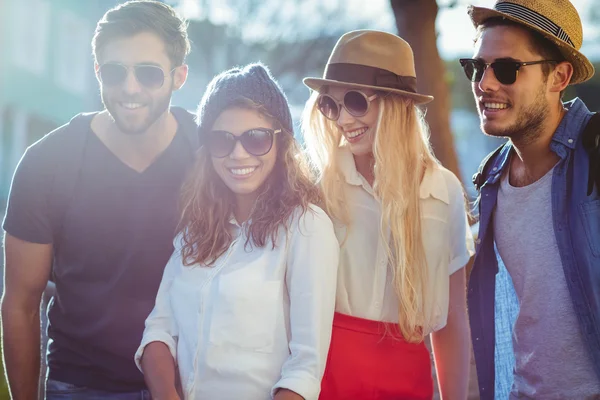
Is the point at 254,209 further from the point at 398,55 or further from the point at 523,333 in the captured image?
the point at 523,333

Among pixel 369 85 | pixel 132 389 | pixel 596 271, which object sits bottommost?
pixel 132 389

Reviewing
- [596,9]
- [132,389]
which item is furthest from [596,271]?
[596,9]

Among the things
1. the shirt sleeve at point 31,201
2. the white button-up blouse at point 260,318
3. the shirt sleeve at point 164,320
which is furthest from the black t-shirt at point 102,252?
the white button-up blouse at point 260,318

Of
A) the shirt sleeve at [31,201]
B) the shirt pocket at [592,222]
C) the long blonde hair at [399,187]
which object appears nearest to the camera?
the shirt pocket at [592,222]

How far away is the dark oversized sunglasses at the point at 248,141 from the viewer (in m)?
3.27

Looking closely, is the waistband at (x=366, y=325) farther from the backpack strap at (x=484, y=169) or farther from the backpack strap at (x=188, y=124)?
the backpack strap at (x=188, y=124)

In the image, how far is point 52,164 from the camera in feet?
11.6

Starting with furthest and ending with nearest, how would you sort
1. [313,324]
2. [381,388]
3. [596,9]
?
[596,9]
[381,388]
[313,324]

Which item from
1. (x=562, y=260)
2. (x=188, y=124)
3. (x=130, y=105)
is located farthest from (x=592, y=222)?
(x=130, y=105)

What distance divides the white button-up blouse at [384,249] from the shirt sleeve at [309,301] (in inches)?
12.3

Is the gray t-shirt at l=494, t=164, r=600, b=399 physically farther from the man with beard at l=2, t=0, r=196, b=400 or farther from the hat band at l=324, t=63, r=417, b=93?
the man with beard at l=2, t=0, r=196, b=400

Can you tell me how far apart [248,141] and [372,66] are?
738 mm

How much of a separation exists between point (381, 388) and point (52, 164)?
177 cm

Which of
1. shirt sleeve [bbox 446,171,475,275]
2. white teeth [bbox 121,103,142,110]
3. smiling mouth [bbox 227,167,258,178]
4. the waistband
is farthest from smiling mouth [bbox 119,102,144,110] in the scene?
shirt sleeve [bbox 446,171,475,275]
